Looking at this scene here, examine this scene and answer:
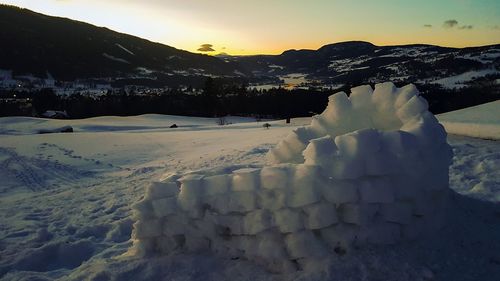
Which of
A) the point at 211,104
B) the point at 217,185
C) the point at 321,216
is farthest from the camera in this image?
the point at 211,104

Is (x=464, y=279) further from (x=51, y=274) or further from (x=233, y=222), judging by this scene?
(x=51, y=274)

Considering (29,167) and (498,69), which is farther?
(498,69)

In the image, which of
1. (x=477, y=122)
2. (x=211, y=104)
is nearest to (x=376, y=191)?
(x=477, y=122)

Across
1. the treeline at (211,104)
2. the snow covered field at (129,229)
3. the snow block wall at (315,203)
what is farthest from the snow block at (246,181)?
the treeline at (211,104)

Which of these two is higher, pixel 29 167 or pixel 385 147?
pixel 385 147

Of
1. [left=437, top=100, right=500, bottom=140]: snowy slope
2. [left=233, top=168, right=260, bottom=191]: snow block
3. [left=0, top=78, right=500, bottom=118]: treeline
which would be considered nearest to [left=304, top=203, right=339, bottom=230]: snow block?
[left=233, top=168, right=260, bottom=191]: snow block

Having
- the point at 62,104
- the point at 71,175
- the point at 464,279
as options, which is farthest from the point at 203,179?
the point at 62,104

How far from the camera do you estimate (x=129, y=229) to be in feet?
24.2

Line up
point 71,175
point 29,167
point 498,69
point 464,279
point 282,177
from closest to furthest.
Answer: point 464,279
point 282,177
point 71,175
point 29,167
point 498,69

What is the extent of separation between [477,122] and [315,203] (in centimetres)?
983

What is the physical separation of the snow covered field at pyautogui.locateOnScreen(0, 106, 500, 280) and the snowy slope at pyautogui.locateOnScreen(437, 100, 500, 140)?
1.68 feet

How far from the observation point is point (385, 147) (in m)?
4.12

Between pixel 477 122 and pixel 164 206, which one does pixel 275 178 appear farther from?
pixel 477 122

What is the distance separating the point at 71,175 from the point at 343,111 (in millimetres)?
11708
